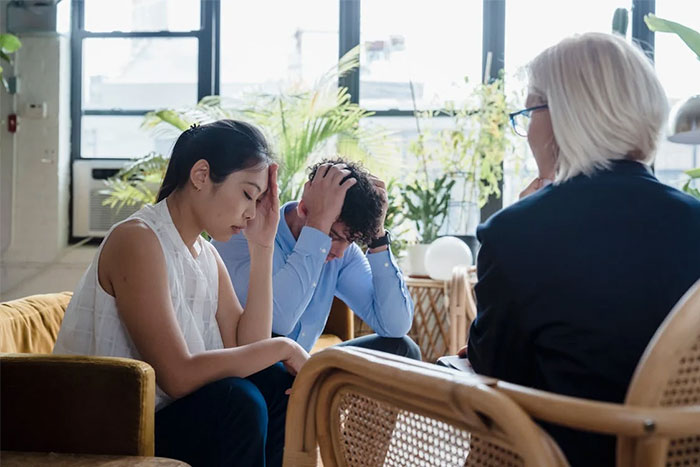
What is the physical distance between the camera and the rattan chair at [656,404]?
0.58m

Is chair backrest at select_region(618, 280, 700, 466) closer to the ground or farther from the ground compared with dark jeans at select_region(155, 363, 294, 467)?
farther from the ground

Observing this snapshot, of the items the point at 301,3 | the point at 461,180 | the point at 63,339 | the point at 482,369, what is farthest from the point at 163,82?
the point at 482,369

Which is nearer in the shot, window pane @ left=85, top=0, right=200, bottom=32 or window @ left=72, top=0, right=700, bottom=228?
window @ left=72, top=0, right=700, bottom=228

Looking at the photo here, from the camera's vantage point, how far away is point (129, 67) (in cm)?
496

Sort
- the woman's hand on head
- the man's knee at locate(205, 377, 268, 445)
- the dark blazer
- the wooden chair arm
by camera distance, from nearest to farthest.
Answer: the wooden chair arm → the dark blazer → the man's knee at locate(205, 377, 268, 445) → the woman's hand on head

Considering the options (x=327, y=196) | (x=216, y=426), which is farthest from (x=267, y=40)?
(x=216, y=426)

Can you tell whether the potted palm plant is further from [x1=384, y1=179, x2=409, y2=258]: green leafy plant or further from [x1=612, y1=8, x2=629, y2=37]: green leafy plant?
[x1=612, y1=8, x2=629, y2=37]: green leafy plant

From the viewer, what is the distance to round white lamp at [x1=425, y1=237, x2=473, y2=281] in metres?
3.71

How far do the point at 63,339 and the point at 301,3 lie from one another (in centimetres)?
379

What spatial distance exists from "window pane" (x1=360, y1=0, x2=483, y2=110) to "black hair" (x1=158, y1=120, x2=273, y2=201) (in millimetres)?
3209

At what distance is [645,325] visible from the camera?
833mm

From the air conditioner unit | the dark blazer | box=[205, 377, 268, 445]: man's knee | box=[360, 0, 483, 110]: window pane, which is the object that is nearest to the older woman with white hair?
the dark blazer

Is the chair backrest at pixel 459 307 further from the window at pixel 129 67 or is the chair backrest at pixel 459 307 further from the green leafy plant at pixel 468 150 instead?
the window at pixel 129 67

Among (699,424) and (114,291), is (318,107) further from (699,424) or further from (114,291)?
(699,424)
